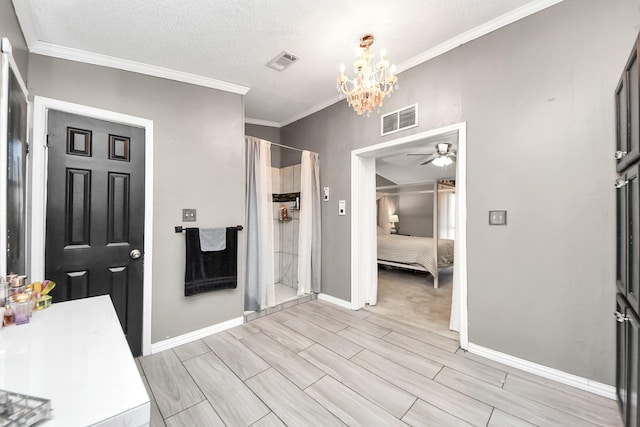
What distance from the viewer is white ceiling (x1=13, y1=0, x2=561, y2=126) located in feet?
5.70

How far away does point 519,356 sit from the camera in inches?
75.7

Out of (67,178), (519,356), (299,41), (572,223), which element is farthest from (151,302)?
(572,223)

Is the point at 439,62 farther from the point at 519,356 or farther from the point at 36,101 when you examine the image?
the point at 36,101

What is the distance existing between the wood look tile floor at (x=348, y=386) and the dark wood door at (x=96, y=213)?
2.45ft

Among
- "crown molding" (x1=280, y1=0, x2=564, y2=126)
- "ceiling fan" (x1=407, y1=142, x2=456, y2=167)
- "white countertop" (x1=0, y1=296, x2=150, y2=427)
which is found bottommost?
"white countertop" (x1=0, y1=296, x2=150, y2=427)

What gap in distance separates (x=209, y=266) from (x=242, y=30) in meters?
2.14

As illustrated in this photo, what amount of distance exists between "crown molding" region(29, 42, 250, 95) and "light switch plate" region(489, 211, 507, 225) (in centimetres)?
279

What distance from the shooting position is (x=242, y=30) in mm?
1983

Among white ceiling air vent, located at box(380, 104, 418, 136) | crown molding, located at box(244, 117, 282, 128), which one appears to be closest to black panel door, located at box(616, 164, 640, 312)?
white ceiling air vent, located at box(380, 104, 418, 136)

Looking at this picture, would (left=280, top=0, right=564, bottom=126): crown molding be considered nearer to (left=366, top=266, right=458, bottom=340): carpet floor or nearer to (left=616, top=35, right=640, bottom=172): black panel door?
(left=616, top=35, right=640, bottom=172): black panel door

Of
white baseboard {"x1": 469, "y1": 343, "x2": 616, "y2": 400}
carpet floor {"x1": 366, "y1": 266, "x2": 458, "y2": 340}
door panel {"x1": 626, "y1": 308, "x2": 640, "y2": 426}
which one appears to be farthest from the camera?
carpet floor {"x1": 366, "y1": 266, "x2": 458, "y2": 340}

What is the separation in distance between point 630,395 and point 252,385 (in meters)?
2.11

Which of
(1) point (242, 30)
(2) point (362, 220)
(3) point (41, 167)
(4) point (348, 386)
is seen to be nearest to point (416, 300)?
(2) point (362, 220)

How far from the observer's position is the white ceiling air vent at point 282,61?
2307 mm
